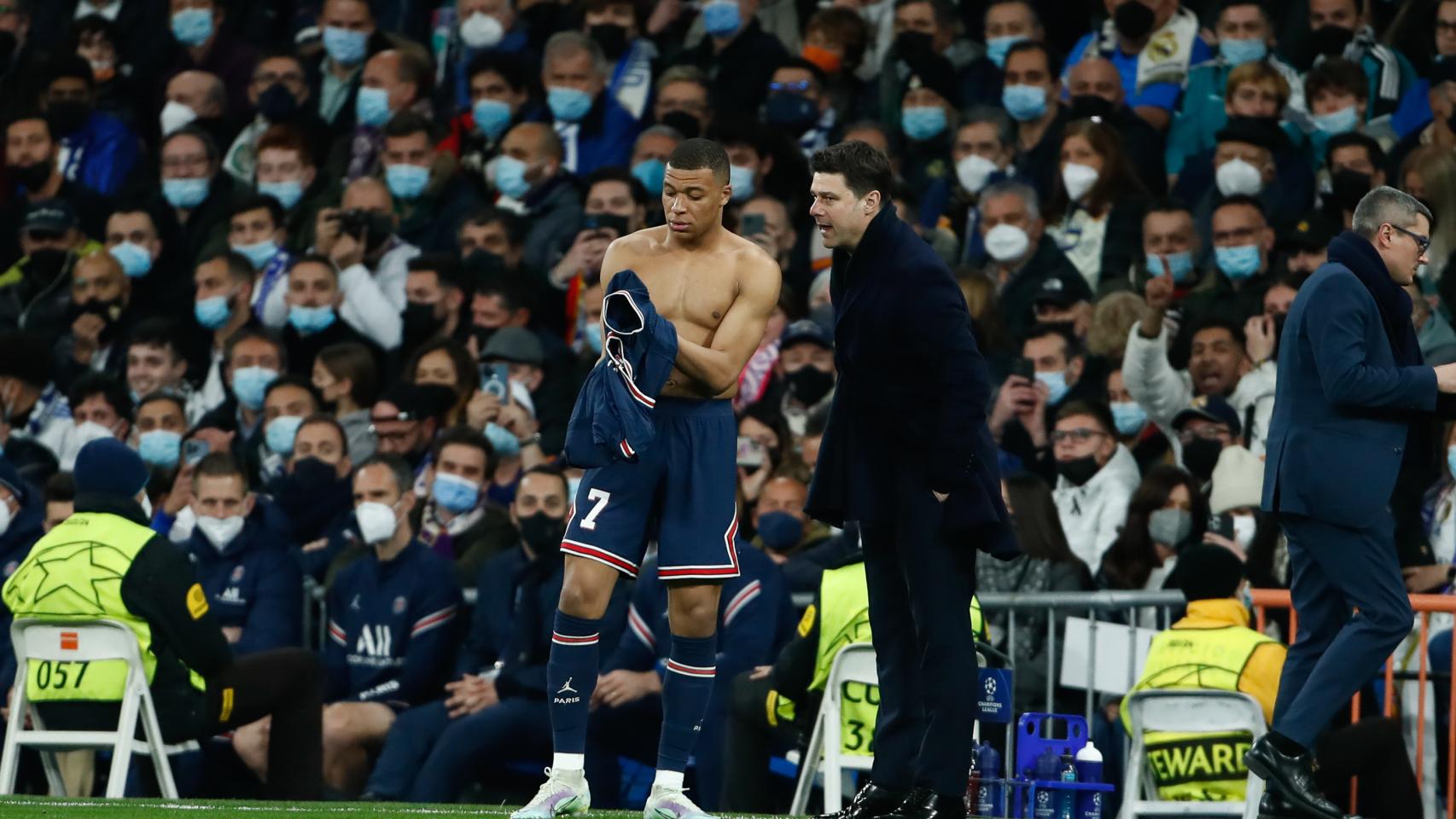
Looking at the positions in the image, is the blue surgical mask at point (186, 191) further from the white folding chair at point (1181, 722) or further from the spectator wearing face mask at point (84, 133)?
the white folding chair at point (1181, 722)

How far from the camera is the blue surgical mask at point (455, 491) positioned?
12406mm

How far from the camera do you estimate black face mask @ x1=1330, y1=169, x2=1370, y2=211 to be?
12.0 meters

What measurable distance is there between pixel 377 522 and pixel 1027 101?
4602mm

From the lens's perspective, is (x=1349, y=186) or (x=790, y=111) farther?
(x=790, y=111)

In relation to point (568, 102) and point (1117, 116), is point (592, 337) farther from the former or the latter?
point (1117, 116)

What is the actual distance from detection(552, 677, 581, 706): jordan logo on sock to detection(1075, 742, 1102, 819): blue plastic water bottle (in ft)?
7.79

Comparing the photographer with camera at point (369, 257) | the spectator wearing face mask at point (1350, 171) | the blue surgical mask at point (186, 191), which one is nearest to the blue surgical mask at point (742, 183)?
the photographer with camera at point (369, 257)

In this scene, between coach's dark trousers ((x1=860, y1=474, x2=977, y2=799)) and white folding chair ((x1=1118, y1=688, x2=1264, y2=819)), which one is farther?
white folding chair ((x1=1118, y1=688, x2=1264, y2=819))

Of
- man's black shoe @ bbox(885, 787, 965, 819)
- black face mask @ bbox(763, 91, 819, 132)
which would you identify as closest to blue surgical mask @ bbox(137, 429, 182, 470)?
black face mask @ bbox(763, 91, 819, 132)

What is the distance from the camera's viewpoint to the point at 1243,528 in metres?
10.7

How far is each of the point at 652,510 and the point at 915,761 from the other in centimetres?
118

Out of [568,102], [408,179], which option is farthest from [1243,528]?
[408,179]

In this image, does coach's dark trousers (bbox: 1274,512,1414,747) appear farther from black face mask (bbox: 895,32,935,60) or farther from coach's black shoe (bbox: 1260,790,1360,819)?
black face mask (bbox: 895,32,935,60)

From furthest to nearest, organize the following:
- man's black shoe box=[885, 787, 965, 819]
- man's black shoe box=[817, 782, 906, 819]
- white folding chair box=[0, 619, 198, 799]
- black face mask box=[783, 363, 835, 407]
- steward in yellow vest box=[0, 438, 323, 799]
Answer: black face mask box=[783, 363, 835, 407] < steward in yellow vest box=[0, 438, 323, 799] < white folding chair box=[0, 619, 198, 799] < man's black shoe box=[817, 782, 906, 819] < man's black shoe box=[885, 787, 965, 819]
